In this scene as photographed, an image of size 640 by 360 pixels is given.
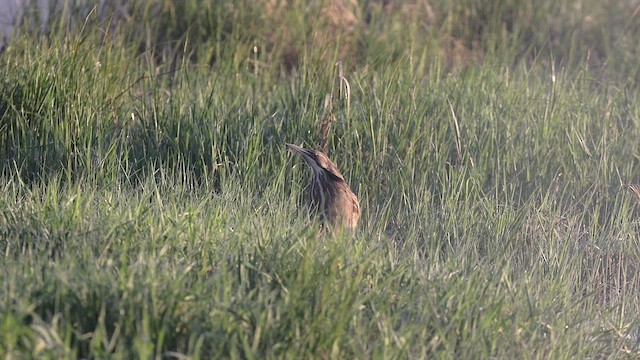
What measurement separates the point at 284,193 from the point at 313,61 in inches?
67.7

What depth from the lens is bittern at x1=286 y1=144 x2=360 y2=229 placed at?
17.7 feet

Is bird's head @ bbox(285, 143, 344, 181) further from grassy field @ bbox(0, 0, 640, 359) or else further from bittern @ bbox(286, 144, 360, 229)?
grassy field @ bbox(0, 0, 640, 359)

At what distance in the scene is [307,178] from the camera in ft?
19.5

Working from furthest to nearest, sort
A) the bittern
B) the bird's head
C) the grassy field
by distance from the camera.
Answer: the bird's head → the bittern → the grassy field

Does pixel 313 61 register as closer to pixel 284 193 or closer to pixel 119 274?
pixel 284 193

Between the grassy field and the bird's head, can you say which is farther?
the bird's head

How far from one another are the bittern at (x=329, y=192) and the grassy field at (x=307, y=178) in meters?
0.16

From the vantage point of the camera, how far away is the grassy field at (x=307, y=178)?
149 inches

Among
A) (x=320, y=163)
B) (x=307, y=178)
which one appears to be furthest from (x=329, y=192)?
(x=307, y=178)

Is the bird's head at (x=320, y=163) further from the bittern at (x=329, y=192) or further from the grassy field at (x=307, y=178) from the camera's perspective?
the grassy field at (x=307, y=178)

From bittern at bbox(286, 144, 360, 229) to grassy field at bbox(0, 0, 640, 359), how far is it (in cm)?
16

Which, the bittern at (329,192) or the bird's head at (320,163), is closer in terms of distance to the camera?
the bittern at (329,192)

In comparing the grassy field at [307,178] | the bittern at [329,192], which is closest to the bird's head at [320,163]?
the bittern at [329,192]

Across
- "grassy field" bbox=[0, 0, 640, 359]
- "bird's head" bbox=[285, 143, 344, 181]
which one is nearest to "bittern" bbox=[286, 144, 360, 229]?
"bird's head" bbox=[285, 143, 344, 181]
